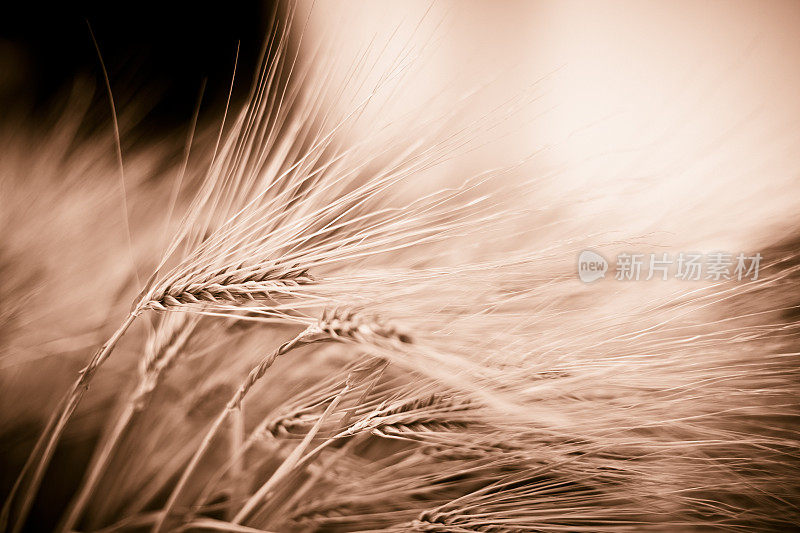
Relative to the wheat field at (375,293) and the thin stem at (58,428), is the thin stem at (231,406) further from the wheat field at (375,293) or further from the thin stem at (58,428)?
the thin stem at (58,428)

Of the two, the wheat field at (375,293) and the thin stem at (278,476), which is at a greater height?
the wheat field at (375,293)

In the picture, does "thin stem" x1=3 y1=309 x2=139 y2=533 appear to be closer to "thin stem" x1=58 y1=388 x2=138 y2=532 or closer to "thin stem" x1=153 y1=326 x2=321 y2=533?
"thin stem" x1=58 y1=388 x2=138 y2=532

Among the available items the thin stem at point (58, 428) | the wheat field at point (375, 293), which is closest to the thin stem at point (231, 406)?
the wheat field at point (375, 293)

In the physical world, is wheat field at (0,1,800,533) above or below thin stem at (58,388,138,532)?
above

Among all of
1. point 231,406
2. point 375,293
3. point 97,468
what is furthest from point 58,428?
point 375,293

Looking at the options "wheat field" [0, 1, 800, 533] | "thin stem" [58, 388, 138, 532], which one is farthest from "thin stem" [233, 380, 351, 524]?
"thin stem" [58, 388, 138, 532]

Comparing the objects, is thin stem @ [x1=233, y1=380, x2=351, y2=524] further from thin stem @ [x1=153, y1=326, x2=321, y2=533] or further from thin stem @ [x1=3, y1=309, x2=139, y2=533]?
thin stem @ [x1=3, y1=309, x2=139, y2=533]

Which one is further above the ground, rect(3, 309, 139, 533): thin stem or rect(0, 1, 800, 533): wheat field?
rect(0, 1, 800, 533): wheat field

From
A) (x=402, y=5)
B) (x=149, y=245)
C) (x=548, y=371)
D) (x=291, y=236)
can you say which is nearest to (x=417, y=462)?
(x=548, y=371)
